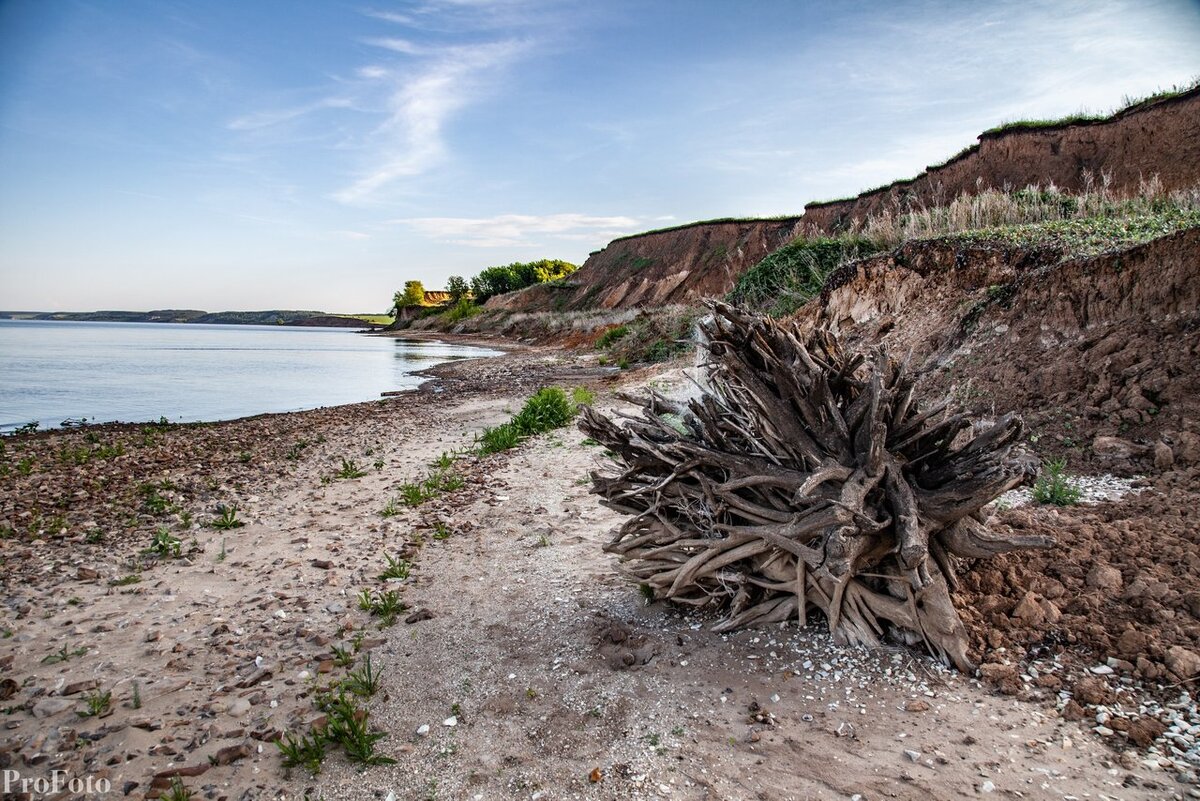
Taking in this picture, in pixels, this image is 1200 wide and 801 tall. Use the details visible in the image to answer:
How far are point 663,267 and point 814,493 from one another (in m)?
53.4

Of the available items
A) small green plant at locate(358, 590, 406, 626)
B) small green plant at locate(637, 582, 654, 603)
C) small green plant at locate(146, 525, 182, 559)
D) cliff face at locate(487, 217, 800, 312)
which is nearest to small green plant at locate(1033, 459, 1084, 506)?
small green plant at locate(637, 582, 654, 603)

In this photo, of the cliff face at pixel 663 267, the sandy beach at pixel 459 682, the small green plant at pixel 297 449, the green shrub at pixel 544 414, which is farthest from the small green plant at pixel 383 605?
the cliff face at pixel 663 267

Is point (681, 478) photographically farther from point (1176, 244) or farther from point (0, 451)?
point (0, 451)

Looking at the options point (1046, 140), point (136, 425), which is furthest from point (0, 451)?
point (1046, 140)

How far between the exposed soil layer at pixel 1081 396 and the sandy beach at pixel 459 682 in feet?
1.87

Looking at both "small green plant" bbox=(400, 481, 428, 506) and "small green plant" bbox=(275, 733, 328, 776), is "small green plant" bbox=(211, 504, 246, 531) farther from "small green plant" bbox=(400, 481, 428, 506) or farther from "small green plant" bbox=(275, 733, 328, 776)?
"small green plant" bbox=(275, 733, 328, 776)

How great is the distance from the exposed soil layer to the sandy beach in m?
0.57

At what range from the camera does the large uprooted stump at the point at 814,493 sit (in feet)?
10.0

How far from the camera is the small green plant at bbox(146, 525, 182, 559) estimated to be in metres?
6.04

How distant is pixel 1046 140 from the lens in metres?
23.9

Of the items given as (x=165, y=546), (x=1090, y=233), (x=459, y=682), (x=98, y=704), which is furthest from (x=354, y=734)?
(x=1090, y=233)

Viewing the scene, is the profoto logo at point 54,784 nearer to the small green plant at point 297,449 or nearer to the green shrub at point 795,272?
the small green plant at point 297,449

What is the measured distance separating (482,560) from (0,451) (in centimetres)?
1082

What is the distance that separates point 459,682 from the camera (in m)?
3.49
